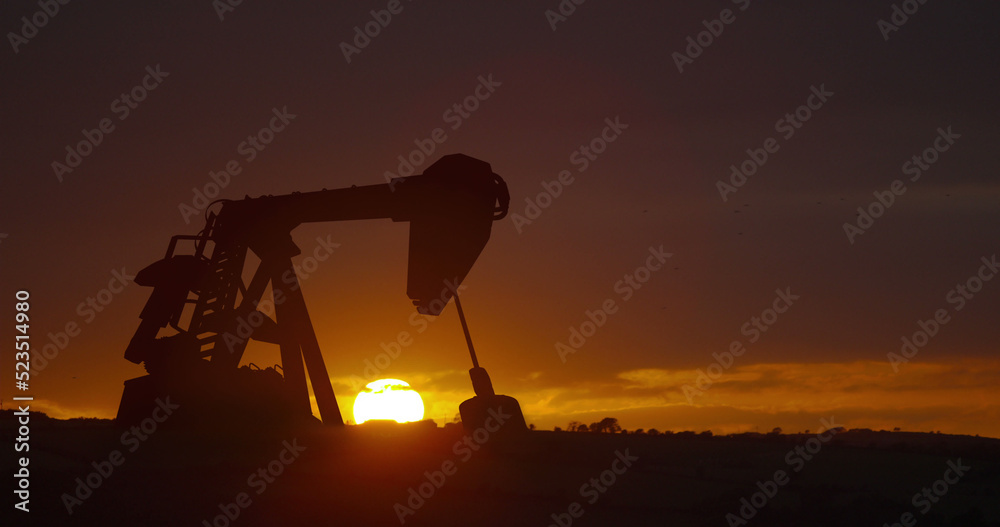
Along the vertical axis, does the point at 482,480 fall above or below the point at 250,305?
below

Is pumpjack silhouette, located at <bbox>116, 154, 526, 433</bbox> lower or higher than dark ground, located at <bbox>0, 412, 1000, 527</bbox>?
higher

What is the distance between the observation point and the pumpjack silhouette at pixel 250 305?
1232cm

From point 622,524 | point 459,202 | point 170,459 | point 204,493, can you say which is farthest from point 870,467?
point 170,459

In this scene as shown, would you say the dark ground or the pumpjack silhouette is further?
the pumpjack silhouette

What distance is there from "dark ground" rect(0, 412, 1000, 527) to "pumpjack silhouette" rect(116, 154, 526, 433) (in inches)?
27.9

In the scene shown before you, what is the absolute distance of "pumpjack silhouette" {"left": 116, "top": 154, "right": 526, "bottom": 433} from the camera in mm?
12320

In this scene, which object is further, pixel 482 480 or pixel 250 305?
pixel 250 305

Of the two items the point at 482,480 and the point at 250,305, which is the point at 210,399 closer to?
the point at 250,305

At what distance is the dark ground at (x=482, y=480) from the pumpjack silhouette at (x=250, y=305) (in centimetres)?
71

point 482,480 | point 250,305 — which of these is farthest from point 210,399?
point 482,480

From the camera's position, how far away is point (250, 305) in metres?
14.0

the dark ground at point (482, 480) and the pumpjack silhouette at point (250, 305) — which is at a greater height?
the pumpjack silhouette at point (250, 305)

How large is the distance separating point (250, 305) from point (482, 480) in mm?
5741

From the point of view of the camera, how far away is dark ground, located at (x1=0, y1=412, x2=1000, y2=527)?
8.83 meters
